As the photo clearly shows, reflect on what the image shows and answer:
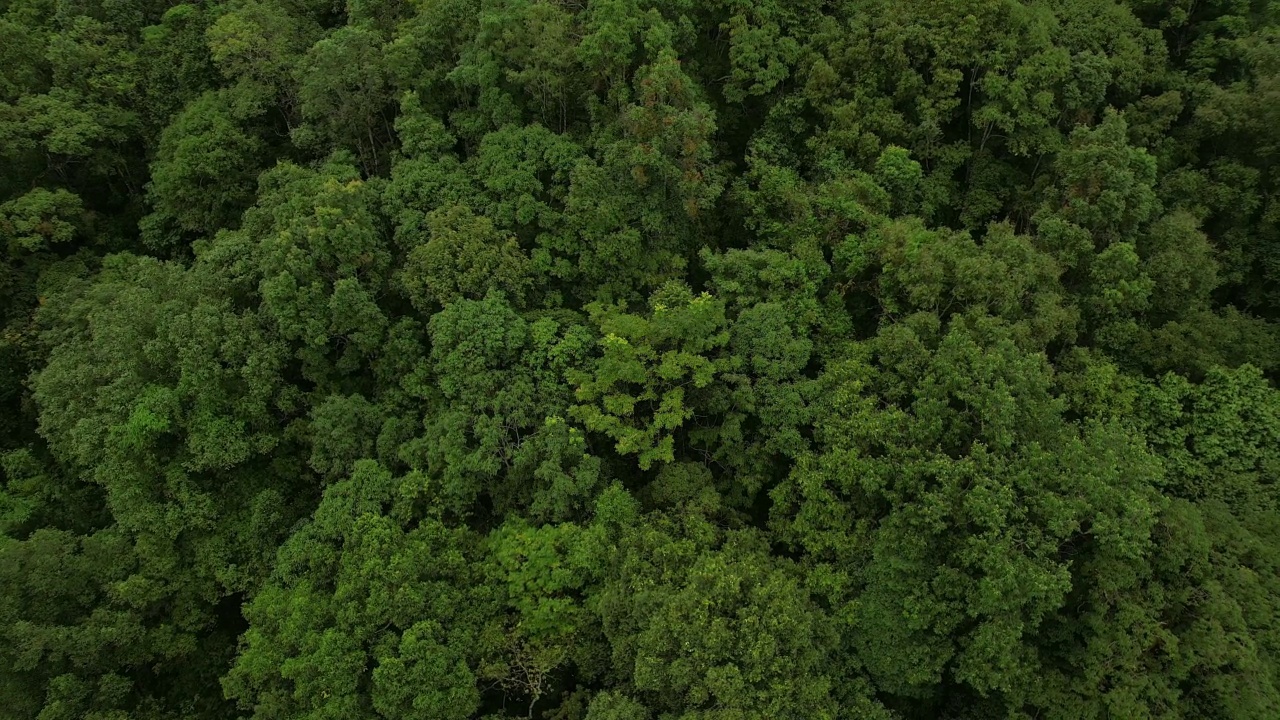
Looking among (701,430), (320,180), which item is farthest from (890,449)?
(320,180)

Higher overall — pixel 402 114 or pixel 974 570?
pixel 402 114

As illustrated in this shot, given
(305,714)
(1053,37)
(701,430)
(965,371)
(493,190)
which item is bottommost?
(305,714)

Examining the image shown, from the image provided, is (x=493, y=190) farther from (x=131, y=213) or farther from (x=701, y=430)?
(x=131, y=213)

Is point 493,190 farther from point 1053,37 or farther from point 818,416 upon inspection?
point 1053,37

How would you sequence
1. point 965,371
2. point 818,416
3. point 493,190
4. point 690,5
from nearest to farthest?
point 965,371 → point 818,416 → point 493,190 → point 690,5

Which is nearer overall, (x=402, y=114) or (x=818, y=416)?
(x=818, y=416)

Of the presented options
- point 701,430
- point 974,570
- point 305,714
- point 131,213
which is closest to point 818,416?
point 701,430

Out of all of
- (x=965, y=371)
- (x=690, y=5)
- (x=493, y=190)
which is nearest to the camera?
(x=965, y=371)
